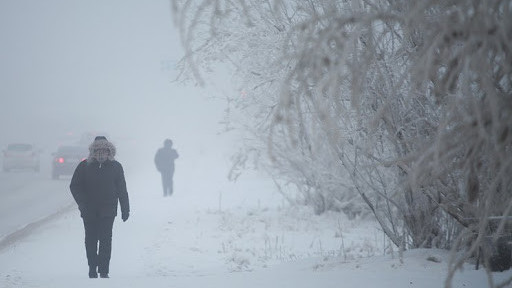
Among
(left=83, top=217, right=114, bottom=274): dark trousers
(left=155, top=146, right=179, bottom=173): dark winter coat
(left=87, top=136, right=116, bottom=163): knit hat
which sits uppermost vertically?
(left=155, top=146, right=179, bottom=173): dark winter coat

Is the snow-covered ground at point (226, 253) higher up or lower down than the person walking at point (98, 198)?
lower down

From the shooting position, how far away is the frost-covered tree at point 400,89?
2.47 m

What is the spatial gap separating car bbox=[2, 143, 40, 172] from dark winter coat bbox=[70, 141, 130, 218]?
2288cm

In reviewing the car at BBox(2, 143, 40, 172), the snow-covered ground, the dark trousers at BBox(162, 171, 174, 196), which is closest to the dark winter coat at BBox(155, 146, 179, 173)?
the dark trousers at BBox(162, 171, 174, 196)

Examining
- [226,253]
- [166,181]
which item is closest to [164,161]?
[166,181]

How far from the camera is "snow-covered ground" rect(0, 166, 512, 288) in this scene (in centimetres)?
491

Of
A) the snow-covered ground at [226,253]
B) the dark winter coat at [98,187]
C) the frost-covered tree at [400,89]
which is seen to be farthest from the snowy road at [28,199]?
the frost-covered tree at [400,89]

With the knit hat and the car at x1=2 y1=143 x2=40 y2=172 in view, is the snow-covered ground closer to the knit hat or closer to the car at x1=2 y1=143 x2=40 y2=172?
the knit hat

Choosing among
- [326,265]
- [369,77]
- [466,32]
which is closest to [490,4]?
[466,32]

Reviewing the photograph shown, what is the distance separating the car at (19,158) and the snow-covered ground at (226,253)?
13.9 metres

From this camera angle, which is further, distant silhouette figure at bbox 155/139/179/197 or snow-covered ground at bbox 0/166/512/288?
distant silhouette figure at bbox 155/139/179/197

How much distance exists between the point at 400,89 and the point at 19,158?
2577cm

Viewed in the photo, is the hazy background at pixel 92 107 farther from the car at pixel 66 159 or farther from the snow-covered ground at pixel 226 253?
the snow-covered ground at pixel 226 253

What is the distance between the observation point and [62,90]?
122m
